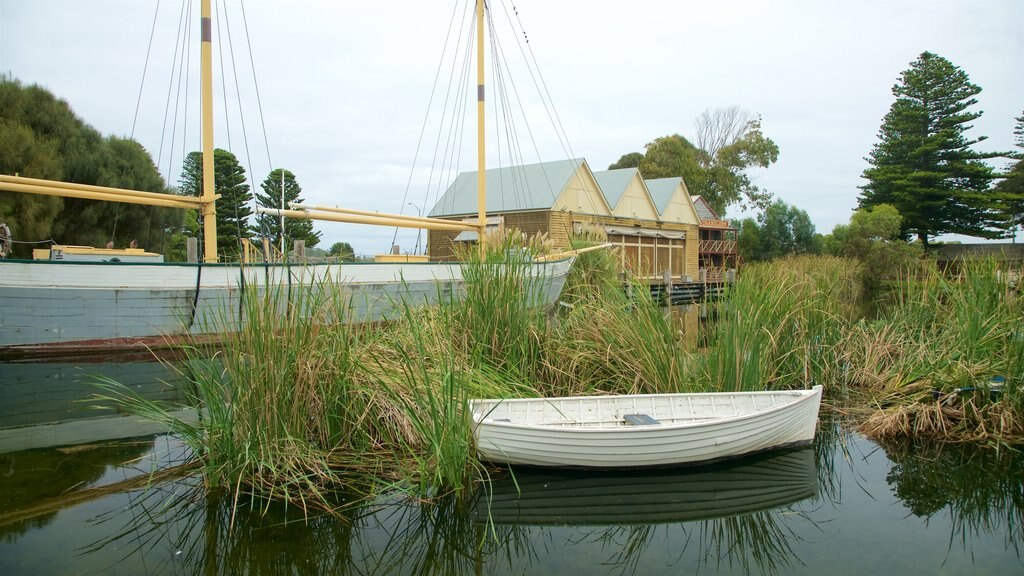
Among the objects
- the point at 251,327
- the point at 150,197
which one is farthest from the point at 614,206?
the point at 251,327

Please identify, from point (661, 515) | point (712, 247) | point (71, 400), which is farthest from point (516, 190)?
point (661, 515)

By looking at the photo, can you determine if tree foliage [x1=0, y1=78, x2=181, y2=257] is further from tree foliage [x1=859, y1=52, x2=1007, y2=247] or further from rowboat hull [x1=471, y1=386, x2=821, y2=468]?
tree foliage [x1=859, y1=52, x2=1007, y2=247]

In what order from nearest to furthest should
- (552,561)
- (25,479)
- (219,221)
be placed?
(552,561) < (25,479) < (219,221)

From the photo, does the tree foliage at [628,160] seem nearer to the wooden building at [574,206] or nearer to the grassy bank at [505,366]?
the wooden building at [574,206]

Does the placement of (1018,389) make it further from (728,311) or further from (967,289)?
(728,311)

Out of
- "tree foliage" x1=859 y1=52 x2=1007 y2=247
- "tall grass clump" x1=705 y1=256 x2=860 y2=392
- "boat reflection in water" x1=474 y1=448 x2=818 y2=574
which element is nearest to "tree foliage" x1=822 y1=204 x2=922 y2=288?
"tree foliage" x1=859 y1=52 x2=1007 y2=247

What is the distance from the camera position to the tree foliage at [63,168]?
2309cm

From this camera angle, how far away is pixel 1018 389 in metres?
6.29

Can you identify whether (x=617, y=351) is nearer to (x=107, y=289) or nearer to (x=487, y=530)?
(x=487, y=530)

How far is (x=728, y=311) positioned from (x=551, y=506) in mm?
2771

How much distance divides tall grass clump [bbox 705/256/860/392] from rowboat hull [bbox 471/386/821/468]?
0.44m

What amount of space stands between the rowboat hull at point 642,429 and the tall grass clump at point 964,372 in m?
1.53

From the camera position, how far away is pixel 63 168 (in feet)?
82.6

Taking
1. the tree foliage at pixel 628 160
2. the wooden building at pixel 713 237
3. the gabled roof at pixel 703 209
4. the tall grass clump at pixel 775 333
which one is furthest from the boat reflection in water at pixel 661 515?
the tree foliage at pixel 628 160
